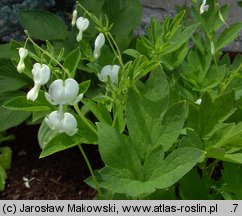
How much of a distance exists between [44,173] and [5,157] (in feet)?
0.51

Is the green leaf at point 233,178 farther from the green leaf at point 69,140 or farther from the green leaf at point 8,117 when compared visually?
the green leaf at point 8,117

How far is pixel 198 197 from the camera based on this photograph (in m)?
1.30

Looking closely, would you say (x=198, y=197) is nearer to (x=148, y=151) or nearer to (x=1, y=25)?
(x=148, y=151)

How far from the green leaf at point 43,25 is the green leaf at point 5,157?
1.41 ft

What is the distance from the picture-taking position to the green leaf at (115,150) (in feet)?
3.67

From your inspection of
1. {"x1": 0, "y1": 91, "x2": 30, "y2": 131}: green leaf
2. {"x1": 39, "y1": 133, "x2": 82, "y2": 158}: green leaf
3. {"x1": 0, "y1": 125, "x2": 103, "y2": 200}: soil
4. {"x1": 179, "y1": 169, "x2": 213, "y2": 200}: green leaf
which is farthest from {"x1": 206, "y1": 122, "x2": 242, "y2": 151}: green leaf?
{"x1": 0, "y1": 91, "x2": 30, "y2": 131}: green leaf

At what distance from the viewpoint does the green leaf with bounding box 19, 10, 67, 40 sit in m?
1.91

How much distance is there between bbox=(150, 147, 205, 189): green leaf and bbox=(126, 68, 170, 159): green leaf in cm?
8

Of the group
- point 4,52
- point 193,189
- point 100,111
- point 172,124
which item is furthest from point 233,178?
point 4,52

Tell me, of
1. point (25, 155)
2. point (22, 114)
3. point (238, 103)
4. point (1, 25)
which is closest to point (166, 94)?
point (238, 103)

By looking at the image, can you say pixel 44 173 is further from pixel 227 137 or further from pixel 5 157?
pixel 227 137

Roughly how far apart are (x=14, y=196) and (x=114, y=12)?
76 cm

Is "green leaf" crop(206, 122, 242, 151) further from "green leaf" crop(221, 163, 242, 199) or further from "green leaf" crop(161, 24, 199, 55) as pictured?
"green leaf" crop(161, 24, 199, 55)

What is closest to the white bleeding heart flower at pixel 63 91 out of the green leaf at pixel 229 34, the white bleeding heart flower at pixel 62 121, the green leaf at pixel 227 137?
the white bleeding heart flower at pixel 62 121
